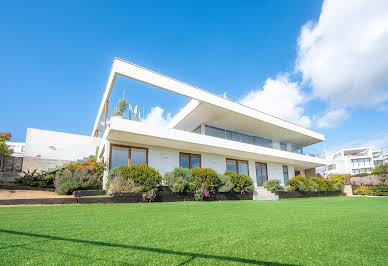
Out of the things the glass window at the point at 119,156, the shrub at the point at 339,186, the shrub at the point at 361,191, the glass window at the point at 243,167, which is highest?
the glass window at the point at 119,156

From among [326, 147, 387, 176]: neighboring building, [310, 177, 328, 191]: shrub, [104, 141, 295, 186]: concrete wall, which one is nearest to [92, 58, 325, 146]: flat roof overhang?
[104, 141, 295, 186]: concrete wall

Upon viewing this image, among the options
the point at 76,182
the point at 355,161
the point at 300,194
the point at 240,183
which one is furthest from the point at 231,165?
the point at 355,161

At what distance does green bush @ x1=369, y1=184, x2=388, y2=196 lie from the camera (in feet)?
57.2

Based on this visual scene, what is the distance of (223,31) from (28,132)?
16.3 m

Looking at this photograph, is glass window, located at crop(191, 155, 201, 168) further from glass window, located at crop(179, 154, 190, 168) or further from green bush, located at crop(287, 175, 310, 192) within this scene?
green bush, located at crop(287, 175, 310, 192)

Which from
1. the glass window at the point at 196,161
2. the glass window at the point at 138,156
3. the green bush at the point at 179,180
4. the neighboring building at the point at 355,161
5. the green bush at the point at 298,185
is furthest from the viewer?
the neighboring building at the point at 355,161

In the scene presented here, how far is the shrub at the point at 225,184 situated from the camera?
11.4 m

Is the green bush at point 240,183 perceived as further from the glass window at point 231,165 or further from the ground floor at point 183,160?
the glass window at point 231,165

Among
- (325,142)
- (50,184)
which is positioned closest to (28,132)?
(50,184)

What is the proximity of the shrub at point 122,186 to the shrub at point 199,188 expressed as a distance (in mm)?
3037

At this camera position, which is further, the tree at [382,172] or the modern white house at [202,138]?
the tree at [382,172]

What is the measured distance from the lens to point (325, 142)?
22812mm

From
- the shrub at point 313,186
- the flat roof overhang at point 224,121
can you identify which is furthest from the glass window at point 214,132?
the shrub at point 313,186

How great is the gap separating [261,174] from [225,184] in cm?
787
